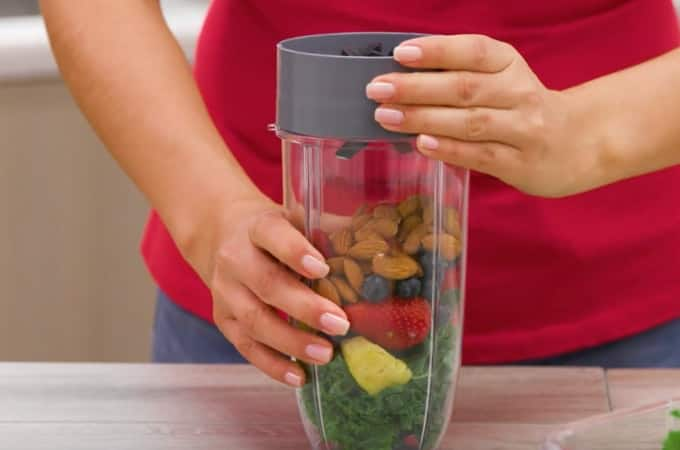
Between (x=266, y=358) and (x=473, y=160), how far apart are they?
0.75ft

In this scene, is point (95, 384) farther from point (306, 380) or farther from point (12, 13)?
point (12, 13)

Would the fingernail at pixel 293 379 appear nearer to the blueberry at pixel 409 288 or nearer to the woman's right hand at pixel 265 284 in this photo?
the woman's right hand at pixel 265 284

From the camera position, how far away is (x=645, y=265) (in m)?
1.33

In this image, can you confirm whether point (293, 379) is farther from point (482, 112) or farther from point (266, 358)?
point (482, 112)

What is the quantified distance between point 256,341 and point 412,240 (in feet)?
0.60

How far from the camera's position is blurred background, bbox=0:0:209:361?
Answer: 7.80ft

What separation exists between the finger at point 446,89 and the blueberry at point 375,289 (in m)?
0.12

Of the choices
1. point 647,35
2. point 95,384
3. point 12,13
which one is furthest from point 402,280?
point 12,13

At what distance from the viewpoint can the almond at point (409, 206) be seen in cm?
93

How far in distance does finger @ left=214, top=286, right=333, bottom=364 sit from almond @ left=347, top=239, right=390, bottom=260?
0.26ft

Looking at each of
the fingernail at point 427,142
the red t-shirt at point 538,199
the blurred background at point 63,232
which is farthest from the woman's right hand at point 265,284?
the blurred background at point 63,232

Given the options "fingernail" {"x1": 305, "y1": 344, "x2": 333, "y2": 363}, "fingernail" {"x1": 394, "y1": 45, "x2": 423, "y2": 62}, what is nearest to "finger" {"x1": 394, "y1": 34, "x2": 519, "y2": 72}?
"fingernail" {"x1": 394, "y1": 45, "x2": 423, "y2": 62}

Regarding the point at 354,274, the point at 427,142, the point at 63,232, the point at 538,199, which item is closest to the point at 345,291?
the point at 354,274

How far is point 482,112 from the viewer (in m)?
0.92
